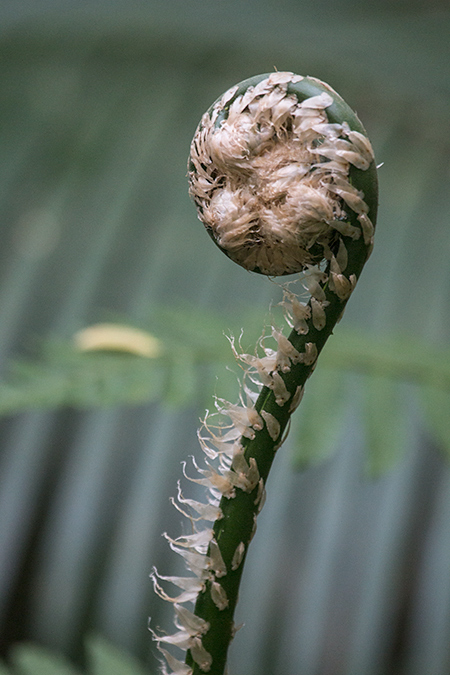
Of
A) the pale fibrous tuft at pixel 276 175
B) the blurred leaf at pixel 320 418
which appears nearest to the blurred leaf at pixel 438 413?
the blurred leaf at pixel 320 418

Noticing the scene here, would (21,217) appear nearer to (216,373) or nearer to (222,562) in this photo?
(216,373)

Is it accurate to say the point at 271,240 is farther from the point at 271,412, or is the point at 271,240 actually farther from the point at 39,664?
the point at 39,664

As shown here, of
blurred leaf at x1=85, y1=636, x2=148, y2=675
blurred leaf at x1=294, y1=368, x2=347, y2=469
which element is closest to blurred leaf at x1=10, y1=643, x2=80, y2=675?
blurred leaf at x1=85, y1=636, x2=148, y2=675

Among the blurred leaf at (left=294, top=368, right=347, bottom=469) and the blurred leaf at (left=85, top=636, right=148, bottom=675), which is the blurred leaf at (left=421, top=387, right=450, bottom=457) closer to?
the blurred leaf at (left=294, top=368, right=347, bottom=469)

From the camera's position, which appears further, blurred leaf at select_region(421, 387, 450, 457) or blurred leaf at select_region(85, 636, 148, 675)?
blurred leaf at select_region(421, 387, 450, 457)

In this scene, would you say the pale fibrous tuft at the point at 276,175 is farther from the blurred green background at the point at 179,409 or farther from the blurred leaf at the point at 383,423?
the blurred leaf at the point at 383,423

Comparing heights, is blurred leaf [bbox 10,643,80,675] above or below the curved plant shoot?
below
